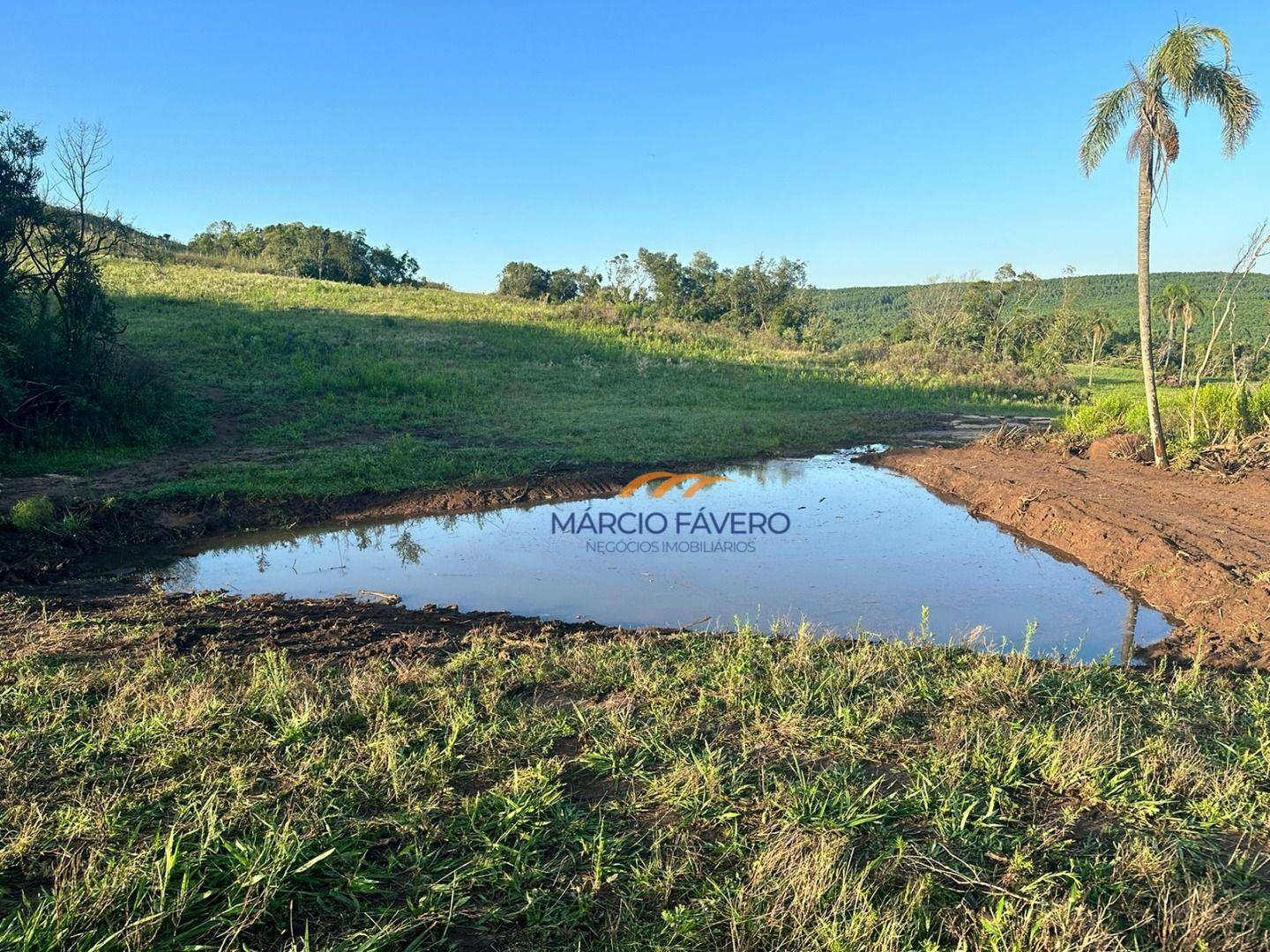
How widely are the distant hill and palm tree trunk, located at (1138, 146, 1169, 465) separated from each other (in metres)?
55.7

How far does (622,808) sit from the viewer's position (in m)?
3.16

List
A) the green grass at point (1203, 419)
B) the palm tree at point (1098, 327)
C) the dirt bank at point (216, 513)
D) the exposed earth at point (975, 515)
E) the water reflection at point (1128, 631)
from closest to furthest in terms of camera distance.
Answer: the exposed earth at point (975, 515)
the water reflection at point (1128, 631)
the dirt bank at point (216, 513)
the green grass at point (1203, 419)
the palm tree at point (1098, 327)

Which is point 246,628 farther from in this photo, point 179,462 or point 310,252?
point 310,252

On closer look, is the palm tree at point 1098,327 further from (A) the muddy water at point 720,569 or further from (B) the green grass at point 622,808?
(B) the green grass at point 622,808

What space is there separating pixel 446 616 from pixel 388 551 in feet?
9.08

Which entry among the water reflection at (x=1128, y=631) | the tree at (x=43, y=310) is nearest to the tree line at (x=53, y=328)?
the tree at (x=43, y=310)

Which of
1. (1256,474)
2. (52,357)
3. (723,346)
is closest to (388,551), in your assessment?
(52,357)

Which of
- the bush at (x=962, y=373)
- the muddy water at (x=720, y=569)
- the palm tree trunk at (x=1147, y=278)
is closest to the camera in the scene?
the muddy water at (x=720, y=569)

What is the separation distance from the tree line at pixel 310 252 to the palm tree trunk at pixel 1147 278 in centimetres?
3584

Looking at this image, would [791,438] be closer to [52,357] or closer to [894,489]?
[894,489]

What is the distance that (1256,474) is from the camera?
34.6ft

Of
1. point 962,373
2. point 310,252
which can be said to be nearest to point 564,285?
point 310,252

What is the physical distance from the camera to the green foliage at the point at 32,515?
805 centimetres

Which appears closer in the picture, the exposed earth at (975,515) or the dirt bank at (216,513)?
the exposed earth at (975,515)
